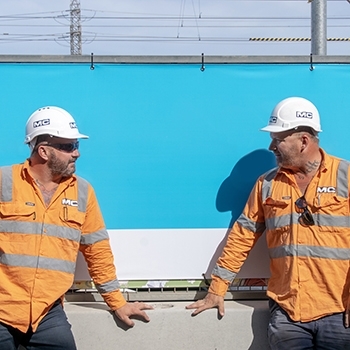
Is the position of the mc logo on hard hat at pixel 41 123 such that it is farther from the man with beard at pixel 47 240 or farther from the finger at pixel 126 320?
the finger at pixel 126 320

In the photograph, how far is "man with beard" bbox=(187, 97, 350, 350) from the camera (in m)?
3.58

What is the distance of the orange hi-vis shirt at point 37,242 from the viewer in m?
3.50

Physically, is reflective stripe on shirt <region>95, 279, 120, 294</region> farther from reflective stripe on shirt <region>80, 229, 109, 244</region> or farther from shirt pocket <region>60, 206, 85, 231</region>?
shirt pocket <region>60, 206, 85, 231</region>

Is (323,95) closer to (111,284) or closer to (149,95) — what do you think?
(149,95)

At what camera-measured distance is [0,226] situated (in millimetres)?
3574

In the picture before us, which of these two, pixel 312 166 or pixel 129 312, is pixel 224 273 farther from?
pixel 312 166

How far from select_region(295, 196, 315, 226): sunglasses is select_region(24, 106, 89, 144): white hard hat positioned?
1.46m

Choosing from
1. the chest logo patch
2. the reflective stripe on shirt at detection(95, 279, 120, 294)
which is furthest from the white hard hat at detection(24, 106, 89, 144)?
the reflective stripe on shirt at detection(95, 279, 120, 294)

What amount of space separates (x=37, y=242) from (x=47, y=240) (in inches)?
2.5

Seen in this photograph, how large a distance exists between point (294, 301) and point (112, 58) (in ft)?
6.90

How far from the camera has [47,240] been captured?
3605 millimetres

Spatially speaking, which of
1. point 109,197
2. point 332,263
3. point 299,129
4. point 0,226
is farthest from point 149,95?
point 332,263

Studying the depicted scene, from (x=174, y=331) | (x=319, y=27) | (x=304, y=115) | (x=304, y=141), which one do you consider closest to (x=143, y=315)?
(x=174, y=331)

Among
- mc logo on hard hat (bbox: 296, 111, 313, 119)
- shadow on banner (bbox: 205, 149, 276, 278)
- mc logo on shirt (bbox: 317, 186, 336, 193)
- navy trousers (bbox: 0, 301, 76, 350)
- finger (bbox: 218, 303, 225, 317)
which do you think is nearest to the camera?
navy trousers (bbox: 0, 301, 76, 350)
